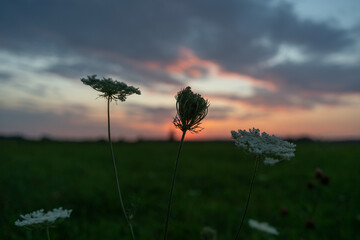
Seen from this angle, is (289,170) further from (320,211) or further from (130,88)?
(130,88)

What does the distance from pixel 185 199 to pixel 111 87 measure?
516cm

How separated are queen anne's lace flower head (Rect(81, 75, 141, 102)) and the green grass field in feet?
2.21

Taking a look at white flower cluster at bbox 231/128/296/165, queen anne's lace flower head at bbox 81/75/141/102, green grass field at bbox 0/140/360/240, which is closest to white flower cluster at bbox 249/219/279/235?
green grass field at bbox 0/140/360/240

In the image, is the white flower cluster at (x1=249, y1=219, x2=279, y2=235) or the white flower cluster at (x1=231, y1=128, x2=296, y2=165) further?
the white flower cluster at (x1=249, y1=219, x2=279, y2=235)

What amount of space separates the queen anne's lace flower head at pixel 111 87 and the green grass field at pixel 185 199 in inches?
26.5

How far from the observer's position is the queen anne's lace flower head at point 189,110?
1.72 meters

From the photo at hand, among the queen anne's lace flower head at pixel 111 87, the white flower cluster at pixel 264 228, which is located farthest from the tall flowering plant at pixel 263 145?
the white flower cluster at pixel 264 228

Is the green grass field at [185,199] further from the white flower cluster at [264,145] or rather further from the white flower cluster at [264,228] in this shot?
the white flower cluster at [264,145]

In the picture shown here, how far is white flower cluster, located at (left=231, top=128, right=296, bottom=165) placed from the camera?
4.95 ft

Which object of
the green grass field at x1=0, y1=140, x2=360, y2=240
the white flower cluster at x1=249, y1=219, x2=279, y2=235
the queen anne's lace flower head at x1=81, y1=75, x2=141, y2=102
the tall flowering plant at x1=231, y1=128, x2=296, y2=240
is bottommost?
the green grass field at x1=0, y1=140, x2=360, y2=240

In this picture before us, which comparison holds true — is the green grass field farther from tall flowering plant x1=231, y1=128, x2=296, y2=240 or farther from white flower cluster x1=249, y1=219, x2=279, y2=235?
tall flowering plant x1=231, y1=128, x2=296, y2=240

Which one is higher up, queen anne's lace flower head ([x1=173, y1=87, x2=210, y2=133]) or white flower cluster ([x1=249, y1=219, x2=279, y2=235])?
queen anne's lace flower head ([x1=173, y1=87, x2=210, y2=133])

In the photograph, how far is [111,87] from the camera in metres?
1.68

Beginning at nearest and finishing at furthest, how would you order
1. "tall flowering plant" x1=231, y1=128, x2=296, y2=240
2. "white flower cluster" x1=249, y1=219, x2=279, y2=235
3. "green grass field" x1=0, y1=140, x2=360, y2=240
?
"tall flowering plant" x1=231, y1=128, x2=296, y2=240
"white flower cluster" x1=249, y1=219, x2=279, y2=235
"green grass field" x1=0, y1=140, x2=360, y2=240
